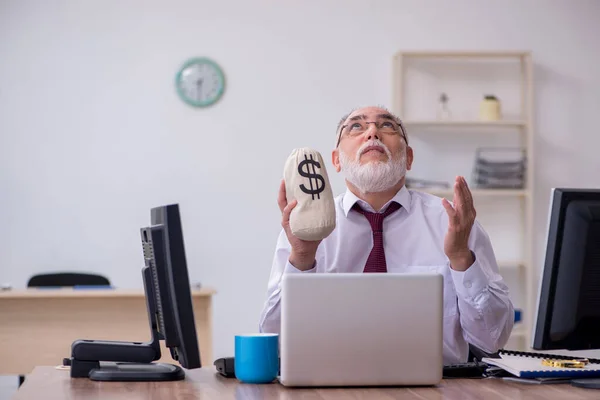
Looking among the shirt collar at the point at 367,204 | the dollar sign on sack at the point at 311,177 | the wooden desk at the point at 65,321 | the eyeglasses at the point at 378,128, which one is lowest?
the wooden desk at the point at 65,321

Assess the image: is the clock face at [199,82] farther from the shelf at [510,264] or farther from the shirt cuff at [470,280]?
the shirt cuff at [470,280]

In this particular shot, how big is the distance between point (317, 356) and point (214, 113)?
359 centimetres

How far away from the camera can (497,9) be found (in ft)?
16.9

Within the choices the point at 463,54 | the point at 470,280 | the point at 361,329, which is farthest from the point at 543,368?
the point at 463,54

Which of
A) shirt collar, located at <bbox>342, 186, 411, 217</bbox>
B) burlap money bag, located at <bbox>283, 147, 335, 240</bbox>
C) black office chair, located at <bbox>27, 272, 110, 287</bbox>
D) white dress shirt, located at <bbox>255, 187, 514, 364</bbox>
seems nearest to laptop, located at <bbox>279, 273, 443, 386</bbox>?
burlap money bag, located at <bbox>283, 147, 335, 240</bbox>

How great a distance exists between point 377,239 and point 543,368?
0.66 metres

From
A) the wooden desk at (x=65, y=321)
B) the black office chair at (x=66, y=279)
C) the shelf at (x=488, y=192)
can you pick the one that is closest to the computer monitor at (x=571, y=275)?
the wooden desk at (x=65, y=321)

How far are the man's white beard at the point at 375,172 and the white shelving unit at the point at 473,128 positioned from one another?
2.71m

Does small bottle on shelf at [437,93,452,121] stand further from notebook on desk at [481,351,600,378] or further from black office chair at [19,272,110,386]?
notebook on desk at [481,351,600,378]

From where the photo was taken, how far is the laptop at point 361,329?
161 centimetres

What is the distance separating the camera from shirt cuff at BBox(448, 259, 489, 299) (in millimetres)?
1994

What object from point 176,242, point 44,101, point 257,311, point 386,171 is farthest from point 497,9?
point 176,242

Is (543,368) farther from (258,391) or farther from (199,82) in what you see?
(199,82)

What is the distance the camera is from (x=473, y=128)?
16.8 feet
